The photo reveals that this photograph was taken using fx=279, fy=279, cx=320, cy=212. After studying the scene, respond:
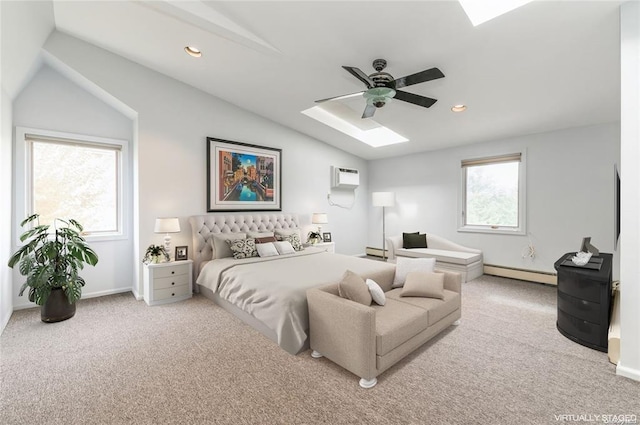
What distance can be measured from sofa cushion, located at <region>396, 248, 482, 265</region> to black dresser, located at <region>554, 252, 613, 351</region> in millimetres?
1985

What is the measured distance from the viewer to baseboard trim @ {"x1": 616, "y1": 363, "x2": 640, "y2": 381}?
83.4 inches

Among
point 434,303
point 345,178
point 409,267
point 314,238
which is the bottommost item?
point 434,303

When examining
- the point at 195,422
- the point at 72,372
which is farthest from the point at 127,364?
the point at 195,422

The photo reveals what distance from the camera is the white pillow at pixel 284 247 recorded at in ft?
14.9

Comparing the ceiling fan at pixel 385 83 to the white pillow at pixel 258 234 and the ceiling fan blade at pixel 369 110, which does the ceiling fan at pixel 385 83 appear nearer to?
the ceiling fan blade at pixel 369 110

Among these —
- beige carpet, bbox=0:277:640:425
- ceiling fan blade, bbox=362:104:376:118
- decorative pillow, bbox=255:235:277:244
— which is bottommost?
beige carpet, bbox=0:277:640:425

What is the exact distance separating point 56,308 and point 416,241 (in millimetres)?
5793

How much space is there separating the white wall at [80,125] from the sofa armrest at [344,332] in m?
3.47

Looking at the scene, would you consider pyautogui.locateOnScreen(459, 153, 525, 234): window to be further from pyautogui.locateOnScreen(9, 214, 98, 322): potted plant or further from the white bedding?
pyautogui.locateOnScreen(9, 214, 98, 322): potted plant

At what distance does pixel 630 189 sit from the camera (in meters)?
2.12

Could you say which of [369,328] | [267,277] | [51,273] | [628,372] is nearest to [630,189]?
[628,372]

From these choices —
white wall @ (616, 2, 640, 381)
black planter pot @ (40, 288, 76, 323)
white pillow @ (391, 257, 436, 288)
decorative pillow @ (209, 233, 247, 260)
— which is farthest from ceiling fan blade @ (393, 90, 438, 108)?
black planter pot @ (40, 288, 76, 323)

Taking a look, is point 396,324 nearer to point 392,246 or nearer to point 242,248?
point 242,248

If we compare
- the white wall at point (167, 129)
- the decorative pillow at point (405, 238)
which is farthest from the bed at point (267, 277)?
the decorative pillow at point (405, 238)
